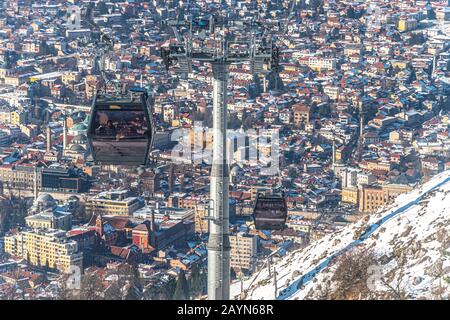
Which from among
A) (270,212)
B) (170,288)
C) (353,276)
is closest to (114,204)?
(170,288)

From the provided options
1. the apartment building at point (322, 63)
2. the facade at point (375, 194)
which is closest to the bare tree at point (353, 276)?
the facade at point (375, 194)

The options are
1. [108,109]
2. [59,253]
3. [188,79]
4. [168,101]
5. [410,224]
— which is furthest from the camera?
[188,79]

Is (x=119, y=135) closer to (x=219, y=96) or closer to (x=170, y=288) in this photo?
(x=219, y=96)

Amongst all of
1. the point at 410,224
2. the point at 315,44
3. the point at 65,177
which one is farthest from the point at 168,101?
the point at 410,224

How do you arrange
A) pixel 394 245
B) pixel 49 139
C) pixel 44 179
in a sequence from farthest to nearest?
pixel 49 139 < pixel 44 179 < pixel 394 245

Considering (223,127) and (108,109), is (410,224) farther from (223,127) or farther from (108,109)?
(108,109)

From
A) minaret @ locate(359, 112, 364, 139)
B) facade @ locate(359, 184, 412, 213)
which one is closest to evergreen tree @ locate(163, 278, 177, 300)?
facade @ locate(359, 184, 412, 213)

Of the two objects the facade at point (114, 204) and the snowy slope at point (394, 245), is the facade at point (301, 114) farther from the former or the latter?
the snowy slope at point (394, 245)
